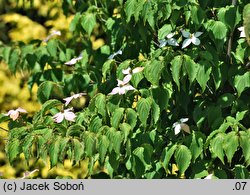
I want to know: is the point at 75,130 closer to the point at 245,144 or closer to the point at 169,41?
the point at 169,41

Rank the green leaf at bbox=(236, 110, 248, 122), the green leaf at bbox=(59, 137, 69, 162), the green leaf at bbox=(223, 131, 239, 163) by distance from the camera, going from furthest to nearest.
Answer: the green leaf at bbox=(236, 110, 248, 122), the green leaf at bbox=(59, 137, 69, 162), the green leaf at bbox=(223, 131, 239, 163)

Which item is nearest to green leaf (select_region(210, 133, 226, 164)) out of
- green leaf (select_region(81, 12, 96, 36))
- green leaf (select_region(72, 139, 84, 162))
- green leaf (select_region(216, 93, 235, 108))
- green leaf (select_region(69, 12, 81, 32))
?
green leaf (select_region(216, 93, 235, 108))

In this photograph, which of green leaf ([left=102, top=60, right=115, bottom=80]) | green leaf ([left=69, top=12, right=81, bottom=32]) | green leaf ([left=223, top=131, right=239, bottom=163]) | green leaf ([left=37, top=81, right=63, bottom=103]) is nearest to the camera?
green leaf ([left=223, top=131, right=239, bottom=163])

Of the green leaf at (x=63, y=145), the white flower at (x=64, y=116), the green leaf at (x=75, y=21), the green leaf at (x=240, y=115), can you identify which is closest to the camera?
the green leaf at (x=63, y=145)

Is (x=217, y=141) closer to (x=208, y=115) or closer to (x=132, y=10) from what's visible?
(x=208, y=115)

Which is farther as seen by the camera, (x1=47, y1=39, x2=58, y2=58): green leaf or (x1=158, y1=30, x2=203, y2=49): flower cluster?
(x1=47, y1=39, x2=58, y2=58): green leaf

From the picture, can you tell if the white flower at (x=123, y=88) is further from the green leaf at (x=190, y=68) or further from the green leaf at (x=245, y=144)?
the green leaf at (x=245, y=144)

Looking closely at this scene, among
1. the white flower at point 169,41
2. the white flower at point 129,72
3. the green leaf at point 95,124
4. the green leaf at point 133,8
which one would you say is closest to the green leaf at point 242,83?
the white flower at point 169,41

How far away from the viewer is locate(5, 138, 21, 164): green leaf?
3250 mm

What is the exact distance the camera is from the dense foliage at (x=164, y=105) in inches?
124

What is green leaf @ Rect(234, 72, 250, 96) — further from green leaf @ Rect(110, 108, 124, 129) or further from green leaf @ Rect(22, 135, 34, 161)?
green leaf @ Rect(22, 135, 34, 161)

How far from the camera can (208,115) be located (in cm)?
331

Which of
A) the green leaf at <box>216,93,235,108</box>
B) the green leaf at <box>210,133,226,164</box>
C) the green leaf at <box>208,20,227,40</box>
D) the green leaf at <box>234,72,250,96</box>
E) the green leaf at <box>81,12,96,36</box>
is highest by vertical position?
the green leaf at <box>208,20,227,40</box>

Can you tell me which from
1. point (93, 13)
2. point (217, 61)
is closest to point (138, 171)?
point (217, 61)
